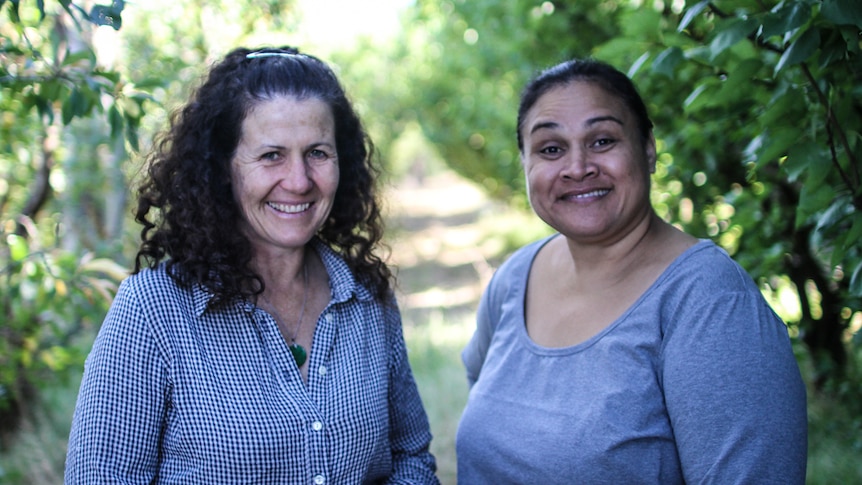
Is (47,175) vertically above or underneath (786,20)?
underneath

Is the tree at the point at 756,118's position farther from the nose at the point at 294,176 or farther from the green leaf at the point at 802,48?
the nose at the point at 294,176

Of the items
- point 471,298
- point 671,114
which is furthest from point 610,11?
point 471,298

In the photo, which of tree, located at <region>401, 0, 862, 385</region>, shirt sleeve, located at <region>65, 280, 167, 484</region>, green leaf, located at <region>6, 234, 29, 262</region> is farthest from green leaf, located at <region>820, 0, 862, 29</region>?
green leaf, located at <region>6, 234, 29, 262</region>

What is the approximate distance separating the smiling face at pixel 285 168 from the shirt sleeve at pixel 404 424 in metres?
0.50

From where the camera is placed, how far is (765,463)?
189cm

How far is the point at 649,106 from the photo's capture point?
409cm

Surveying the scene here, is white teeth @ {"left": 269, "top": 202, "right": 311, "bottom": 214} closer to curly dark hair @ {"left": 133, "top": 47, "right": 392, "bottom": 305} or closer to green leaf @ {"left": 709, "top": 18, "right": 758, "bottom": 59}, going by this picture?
curly dark hair @ {"left": 133, "top": 47, "right": 392, "bottom": 305}

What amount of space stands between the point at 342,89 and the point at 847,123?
1513 millimetres

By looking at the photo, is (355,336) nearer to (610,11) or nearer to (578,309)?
(578,309)

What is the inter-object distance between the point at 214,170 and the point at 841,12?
1690 millimetres

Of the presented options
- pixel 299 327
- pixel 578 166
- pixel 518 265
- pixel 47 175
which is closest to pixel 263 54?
pixel 299 327

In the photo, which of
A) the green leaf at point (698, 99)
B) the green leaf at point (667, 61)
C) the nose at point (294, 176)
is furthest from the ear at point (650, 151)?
the nose at point (294, 176)

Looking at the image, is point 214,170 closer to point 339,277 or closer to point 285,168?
point 285,168

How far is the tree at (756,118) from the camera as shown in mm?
2082
